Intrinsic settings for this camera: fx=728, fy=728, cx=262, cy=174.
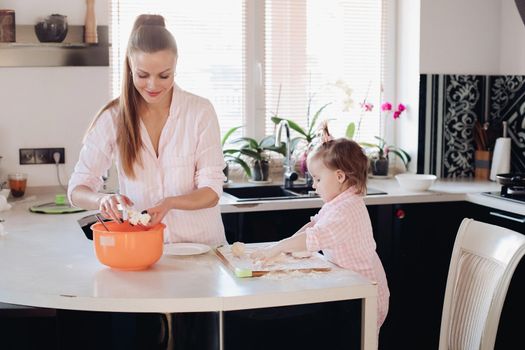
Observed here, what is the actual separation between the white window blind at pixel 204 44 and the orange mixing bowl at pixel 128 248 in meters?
1.85

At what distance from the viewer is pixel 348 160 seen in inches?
86.3

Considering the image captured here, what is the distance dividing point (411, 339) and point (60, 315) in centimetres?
205

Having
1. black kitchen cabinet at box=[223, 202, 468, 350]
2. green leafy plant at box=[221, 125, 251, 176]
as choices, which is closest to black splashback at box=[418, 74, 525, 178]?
black kitchen cabinet at box=[223, 202, 468, 350]

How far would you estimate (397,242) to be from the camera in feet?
11.3

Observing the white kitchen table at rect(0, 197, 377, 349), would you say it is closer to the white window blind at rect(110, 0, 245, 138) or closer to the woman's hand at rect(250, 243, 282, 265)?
the woman's hand at rect(250, 243, 282, 265)

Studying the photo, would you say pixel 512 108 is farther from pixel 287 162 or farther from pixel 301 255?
pixel 301 255

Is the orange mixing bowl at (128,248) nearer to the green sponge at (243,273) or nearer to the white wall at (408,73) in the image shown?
the green sponge at (243,273)

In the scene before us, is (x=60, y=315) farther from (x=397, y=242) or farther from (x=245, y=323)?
(x=397, y=242)

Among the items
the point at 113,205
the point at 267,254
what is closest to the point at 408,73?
the point at 267,254

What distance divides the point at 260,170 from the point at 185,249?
5.09 feet

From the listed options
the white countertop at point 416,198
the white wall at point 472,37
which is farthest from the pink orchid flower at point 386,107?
the white countertop at point 416,198

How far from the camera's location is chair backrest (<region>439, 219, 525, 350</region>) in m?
2.11

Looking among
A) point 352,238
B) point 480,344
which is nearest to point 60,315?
point 352,238

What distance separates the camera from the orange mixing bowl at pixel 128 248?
6.39 ft
